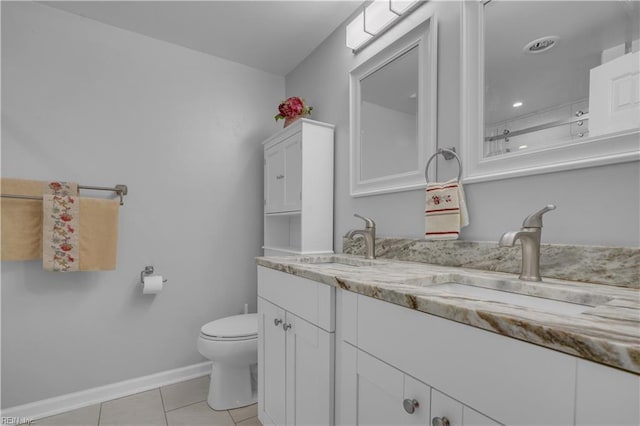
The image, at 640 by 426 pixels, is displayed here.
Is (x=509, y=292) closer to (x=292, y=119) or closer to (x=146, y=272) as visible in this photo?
(x=292, y=119)

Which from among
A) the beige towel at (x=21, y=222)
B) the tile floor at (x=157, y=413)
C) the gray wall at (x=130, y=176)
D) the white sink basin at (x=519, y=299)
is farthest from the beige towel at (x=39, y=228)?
the white sink basin at (x=519, y=299)

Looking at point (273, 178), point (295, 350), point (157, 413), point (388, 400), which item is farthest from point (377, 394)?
point (273, 178)

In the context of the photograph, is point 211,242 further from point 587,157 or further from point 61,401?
point 587,157

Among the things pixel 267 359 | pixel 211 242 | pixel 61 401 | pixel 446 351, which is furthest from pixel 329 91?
pixel 61 401

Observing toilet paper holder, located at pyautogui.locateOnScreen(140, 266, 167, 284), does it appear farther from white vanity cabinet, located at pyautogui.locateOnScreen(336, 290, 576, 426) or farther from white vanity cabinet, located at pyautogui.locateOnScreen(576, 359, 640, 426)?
white vanity cabinet, located at pyautogui.locateOnScreen(576, 359, 640, 426)

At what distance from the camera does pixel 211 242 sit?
7.64 feet

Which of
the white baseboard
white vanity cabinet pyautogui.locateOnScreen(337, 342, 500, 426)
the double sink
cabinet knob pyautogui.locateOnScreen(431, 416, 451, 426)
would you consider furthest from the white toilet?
cabinet knob pyautogui.locateOnScreen(431, 416, 451, 426)

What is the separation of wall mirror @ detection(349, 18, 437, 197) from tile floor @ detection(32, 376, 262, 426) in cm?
146

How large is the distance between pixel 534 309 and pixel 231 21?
2.21 metres

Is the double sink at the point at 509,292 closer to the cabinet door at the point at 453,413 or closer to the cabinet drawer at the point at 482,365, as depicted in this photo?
the cabinet drawer at the point at 482,365

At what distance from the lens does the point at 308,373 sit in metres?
1.15

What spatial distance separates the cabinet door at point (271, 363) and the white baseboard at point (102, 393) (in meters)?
0.92

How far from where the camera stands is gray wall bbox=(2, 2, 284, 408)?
5.78 ft

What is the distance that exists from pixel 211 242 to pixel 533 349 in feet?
7.10
